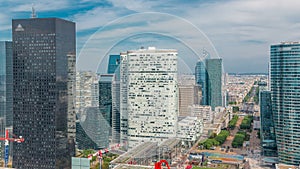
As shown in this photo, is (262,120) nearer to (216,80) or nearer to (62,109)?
(216,80)

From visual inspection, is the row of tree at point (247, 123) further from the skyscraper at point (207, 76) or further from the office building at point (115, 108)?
the office building at point (115, 108)

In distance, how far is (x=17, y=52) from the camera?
23.1 feet

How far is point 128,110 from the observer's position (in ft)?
15.2

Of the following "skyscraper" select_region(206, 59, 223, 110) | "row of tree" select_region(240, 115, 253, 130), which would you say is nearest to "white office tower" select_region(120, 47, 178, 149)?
"skyscraper" select_region(206, 59, 223, 110)

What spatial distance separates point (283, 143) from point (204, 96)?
3447 millimetres

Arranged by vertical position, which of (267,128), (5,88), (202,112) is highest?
(5,88)

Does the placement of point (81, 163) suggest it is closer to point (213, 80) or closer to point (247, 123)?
point (213, 80)

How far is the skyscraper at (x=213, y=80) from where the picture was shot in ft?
14.1

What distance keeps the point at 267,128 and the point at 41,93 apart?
222 inches

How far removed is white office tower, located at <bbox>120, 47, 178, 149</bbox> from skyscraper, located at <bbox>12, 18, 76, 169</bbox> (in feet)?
8.20

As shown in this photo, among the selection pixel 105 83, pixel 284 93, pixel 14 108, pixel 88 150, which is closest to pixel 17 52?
pixel 14 108

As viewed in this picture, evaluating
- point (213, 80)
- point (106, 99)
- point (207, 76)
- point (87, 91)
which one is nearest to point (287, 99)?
point (213, 80)

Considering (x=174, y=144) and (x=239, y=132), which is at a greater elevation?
(x=174, y=144)

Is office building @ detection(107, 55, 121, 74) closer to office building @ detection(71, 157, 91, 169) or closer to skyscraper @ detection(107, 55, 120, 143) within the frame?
skyscraper @ detection(107, 55, 120, 143)
